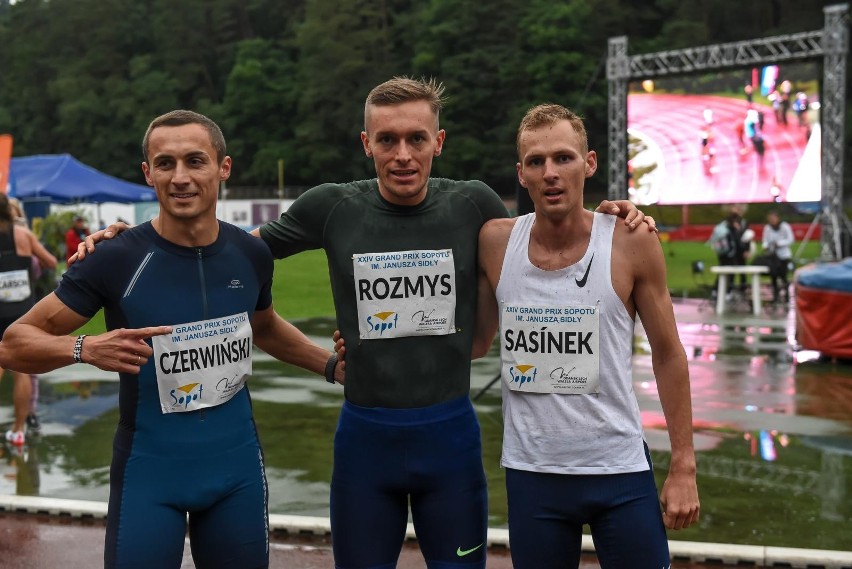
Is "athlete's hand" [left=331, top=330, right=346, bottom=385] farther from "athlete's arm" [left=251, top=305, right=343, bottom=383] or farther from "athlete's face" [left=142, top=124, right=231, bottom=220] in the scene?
"athlete's face" [left=142, top=124, right=231, bottom=220]

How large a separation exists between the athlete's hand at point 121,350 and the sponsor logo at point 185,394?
7.9 inches

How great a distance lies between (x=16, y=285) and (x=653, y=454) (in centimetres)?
493

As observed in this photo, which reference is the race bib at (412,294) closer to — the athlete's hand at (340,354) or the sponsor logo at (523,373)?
the athlete's hand at (340,354)

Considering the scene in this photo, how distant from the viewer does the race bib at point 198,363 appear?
331cm

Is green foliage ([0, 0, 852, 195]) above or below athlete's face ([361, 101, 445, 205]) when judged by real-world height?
above

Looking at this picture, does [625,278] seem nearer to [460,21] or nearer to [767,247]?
[767,247]

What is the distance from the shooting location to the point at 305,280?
84.2 ft

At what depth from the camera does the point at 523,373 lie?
11.1 feet

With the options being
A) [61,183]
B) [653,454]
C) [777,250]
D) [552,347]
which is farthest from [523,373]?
[61,183]

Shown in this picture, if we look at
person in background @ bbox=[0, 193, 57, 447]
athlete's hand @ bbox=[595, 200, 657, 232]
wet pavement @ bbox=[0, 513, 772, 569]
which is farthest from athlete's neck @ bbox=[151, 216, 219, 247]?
person in background @ bbox=[0, 193, 57, 447]

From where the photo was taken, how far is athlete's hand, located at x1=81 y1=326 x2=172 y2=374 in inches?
122

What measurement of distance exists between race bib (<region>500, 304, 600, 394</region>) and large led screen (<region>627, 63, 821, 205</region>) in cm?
2995

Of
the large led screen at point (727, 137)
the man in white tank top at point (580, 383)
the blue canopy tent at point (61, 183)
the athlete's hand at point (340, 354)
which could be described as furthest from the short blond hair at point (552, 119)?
the large led screen at point (727, 137)

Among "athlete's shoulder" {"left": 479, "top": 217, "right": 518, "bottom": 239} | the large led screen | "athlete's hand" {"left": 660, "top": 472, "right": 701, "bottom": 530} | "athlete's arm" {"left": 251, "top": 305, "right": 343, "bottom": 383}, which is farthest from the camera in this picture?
the large led screen
